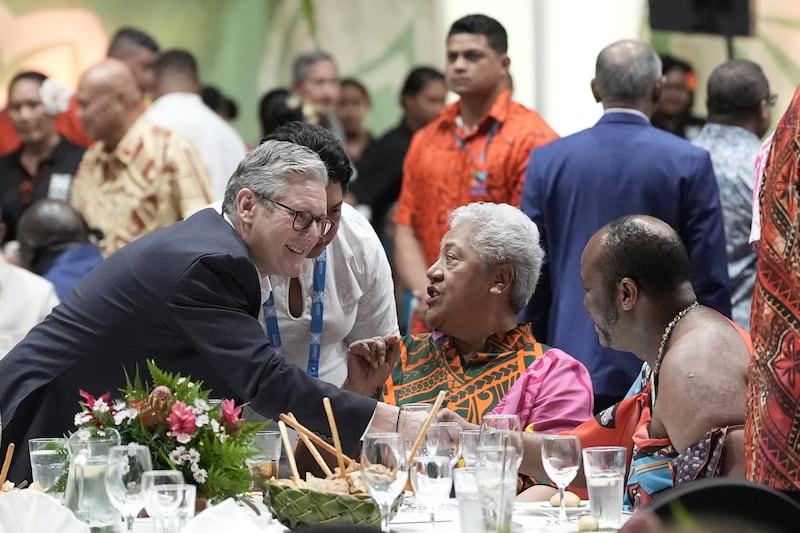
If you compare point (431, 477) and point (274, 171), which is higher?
point (274, 171)

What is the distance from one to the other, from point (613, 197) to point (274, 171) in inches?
67.1

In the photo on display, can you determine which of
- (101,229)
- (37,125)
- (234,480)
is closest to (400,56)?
(37,125)

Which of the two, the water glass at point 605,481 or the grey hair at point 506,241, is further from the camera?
the grey hair at point 506,241

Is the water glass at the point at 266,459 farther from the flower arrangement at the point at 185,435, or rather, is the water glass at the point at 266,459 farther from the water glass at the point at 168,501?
the water glass at the point at 168,501

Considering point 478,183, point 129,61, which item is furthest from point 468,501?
point 129,61

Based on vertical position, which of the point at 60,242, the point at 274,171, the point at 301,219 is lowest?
the point at 60,242

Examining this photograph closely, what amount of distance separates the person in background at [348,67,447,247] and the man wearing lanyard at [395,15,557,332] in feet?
5.86

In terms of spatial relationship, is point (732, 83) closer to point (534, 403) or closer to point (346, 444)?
point (534, 403)

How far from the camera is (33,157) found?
764 centimetres

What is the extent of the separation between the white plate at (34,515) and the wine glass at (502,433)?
76 centimetres

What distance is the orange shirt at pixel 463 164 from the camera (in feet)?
18.0

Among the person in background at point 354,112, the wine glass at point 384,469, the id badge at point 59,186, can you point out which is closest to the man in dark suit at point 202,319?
the wine glass at point 384,469

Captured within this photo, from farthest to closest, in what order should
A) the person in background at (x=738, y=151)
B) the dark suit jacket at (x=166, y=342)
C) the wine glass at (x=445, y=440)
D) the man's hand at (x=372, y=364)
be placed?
1. the person in background at (x=738, y=151)
2. the man's hand at (x=372, y=364)
3. the dark suit jacket at (x=166, y=342)
4. the wine glass at (x=445, y=440)

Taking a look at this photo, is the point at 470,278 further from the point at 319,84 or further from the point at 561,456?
the point at 319,84
